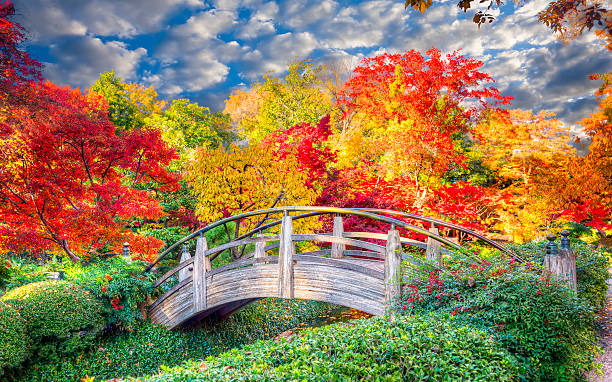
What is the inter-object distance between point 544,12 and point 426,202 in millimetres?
7580

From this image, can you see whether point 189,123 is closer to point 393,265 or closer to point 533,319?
point 393,265

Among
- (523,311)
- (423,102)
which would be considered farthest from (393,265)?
(423,102)

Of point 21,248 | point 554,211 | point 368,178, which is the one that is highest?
point 368,178

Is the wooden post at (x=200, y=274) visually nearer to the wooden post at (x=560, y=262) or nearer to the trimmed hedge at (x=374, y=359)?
the trimmed hedge at (x=374, y=359)

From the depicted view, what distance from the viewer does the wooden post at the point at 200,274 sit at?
654 cm

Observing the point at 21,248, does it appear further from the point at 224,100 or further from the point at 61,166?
the point at 224,100

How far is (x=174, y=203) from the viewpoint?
11.9m

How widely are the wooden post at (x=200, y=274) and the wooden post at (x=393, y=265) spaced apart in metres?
3.34

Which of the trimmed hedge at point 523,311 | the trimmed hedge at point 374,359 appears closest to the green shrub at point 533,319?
the trimmed hedge at point 523,311

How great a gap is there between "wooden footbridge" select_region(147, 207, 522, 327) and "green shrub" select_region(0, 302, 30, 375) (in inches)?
89.6

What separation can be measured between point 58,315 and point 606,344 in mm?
7760

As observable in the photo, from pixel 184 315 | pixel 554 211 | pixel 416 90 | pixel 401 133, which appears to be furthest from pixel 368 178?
pixel 184 315

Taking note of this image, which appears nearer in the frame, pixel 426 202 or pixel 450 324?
pixel 450 324

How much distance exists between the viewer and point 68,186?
7230 millimetres
